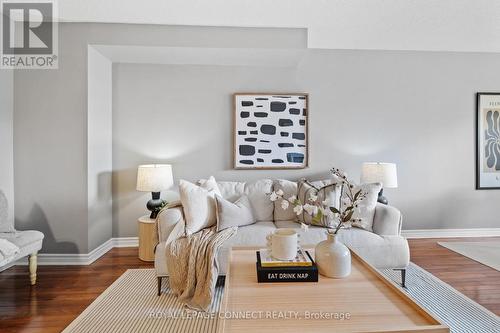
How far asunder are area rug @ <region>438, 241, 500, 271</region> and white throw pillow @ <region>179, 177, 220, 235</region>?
284cm

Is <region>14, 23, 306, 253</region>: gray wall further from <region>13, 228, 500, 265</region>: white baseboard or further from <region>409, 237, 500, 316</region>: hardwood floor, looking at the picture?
<region>409, 237, 500, 316</region>: hardwood floor

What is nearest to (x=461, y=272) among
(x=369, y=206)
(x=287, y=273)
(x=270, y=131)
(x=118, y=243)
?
(x=369, y=206)

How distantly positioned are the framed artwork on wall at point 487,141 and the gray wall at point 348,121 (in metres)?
0.10

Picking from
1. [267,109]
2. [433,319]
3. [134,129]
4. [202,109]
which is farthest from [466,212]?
[134,129]

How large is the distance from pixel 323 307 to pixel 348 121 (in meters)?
2.91

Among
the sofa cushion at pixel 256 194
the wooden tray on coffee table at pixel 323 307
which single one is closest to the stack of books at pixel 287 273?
the wooden tray on coffee table at pixel 323 307

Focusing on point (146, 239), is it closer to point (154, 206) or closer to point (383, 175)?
point (154, 206)

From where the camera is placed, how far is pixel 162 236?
94.0 inches

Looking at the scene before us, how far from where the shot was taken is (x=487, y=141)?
3869 millimetres

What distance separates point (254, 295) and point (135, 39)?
285 cm

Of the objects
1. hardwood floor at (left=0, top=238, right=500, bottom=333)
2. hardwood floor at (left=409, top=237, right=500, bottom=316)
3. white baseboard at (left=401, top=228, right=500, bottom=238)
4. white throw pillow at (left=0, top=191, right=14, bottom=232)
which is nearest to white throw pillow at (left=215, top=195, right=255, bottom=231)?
hardwood floor at (left=0, top=238, right=500, bottom=333)

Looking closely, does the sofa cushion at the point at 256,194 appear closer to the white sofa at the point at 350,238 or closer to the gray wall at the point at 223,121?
the white sofa at the point at 350,238

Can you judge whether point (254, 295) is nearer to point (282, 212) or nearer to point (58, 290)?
point (282, 212)

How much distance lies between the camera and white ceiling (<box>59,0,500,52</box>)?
264 centimetres
